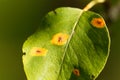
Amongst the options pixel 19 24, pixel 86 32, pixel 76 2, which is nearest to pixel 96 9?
pixel 76 2

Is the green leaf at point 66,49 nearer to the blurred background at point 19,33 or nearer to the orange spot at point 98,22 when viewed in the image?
the orange spot at point 98,22

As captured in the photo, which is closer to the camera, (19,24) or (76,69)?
(76,69)

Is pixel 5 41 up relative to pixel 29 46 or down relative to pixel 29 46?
down

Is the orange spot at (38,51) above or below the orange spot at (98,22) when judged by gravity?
below

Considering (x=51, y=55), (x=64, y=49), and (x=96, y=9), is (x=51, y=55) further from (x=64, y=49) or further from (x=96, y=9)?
(x=96, y=9)

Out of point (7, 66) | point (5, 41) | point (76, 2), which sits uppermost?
point (76, 2)

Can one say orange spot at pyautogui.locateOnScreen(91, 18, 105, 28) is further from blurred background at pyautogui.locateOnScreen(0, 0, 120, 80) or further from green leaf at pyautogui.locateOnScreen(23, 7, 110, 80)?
blurred background at pyautogui.locateOnScreen(0, 0, 120, 80)

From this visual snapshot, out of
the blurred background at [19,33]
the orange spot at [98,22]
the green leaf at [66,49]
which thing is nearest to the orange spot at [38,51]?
the green leaf at [66,49]
